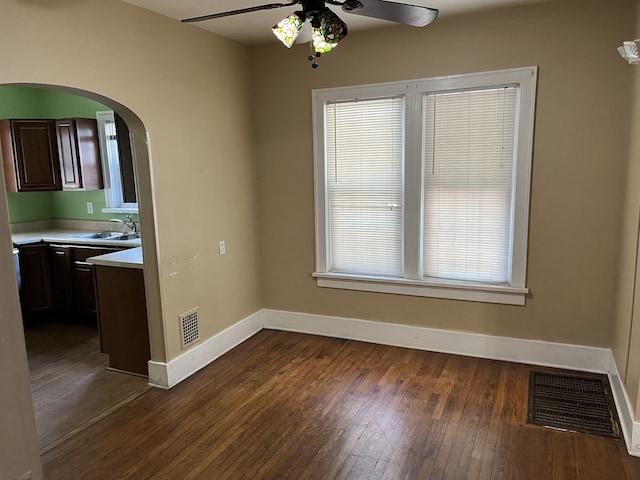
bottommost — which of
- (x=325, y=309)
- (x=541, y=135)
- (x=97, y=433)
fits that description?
(x=97, y=433)

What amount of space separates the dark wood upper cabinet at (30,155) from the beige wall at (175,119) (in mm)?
2188

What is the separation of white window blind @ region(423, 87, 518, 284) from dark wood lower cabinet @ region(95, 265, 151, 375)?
231 cm

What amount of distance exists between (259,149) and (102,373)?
2282 millimetres

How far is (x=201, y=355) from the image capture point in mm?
3648

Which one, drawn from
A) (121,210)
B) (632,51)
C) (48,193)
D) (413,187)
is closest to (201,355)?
(413,187)

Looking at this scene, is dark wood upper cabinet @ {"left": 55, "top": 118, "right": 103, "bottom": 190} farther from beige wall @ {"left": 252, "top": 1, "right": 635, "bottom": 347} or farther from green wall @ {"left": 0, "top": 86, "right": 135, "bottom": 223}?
beige wall @ {"left": 252, "top": 1, "right": 635, "bottom": 347}

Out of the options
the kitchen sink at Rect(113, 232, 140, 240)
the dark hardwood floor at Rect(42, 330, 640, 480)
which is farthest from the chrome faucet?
the dark hardwood floor at Rect(42, 330, 640, 480)

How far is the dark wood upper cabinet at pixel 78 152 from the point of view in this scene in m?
4.79

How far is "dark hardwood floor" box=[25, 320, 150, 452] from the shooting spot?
2.90 m

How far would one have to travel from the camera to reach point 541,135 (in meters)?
3.28

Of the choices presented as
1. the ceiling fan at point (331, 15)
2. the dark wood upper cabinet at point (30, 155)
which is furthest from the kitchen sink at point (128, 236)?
the ceiling fan at point (331, 15)

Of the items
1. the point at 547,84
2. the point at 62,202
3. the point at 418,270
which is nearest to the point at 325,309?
the point at 418,270

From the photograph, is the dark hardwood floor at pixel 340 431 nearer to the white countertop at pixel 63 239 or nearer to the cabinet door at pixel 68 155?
the white countertop at pixel 63 239

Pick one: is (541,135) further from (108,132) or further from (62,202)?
(62,202)
